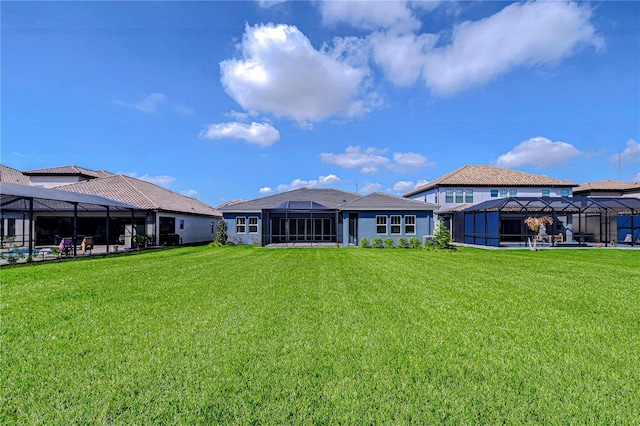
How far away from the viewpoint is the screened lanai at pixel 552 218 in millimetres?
22422

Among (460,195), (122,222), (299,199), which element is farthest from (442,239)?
(122,222)

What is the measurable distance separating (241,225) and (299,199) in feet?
18.9

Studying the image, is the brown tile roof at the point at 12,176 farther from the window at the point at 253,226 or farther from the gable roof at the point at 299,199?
the window at the point at 253,226

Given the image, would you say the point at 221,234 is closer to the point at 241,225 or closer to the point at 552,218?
the point at 241,225

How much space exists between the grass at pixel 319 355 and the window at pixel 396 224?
1403cm

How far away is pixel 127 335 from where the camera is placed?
464cm

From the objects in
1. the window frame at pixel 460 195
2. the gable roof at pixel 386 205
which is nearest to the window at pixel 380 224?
the gable roof at pixel 386 205

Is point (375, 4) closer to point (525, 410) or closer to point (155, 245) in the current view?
point (525, 410)

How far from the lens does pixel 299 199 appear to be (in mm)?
27531

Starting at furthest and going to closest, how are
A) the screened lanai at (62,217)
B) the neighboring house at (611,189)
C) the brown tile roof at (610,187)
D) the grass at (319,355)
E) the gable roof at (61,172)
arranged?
the brown tile roof at (610,187) → the neighboring house at (611,189) → the gable roof at (61,172) → the screened lanai at (62,217) → the grass at (319,355)

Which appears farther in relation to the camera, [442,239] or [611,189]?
[611,189]

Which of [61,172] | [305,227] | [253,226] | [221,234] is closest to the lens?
[221,234]

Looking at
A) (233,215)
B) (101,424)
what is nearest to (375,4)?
(101,424)

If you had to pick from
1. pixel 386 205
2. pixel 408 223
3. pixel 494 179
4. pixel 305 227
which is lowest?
pixel 305 227
